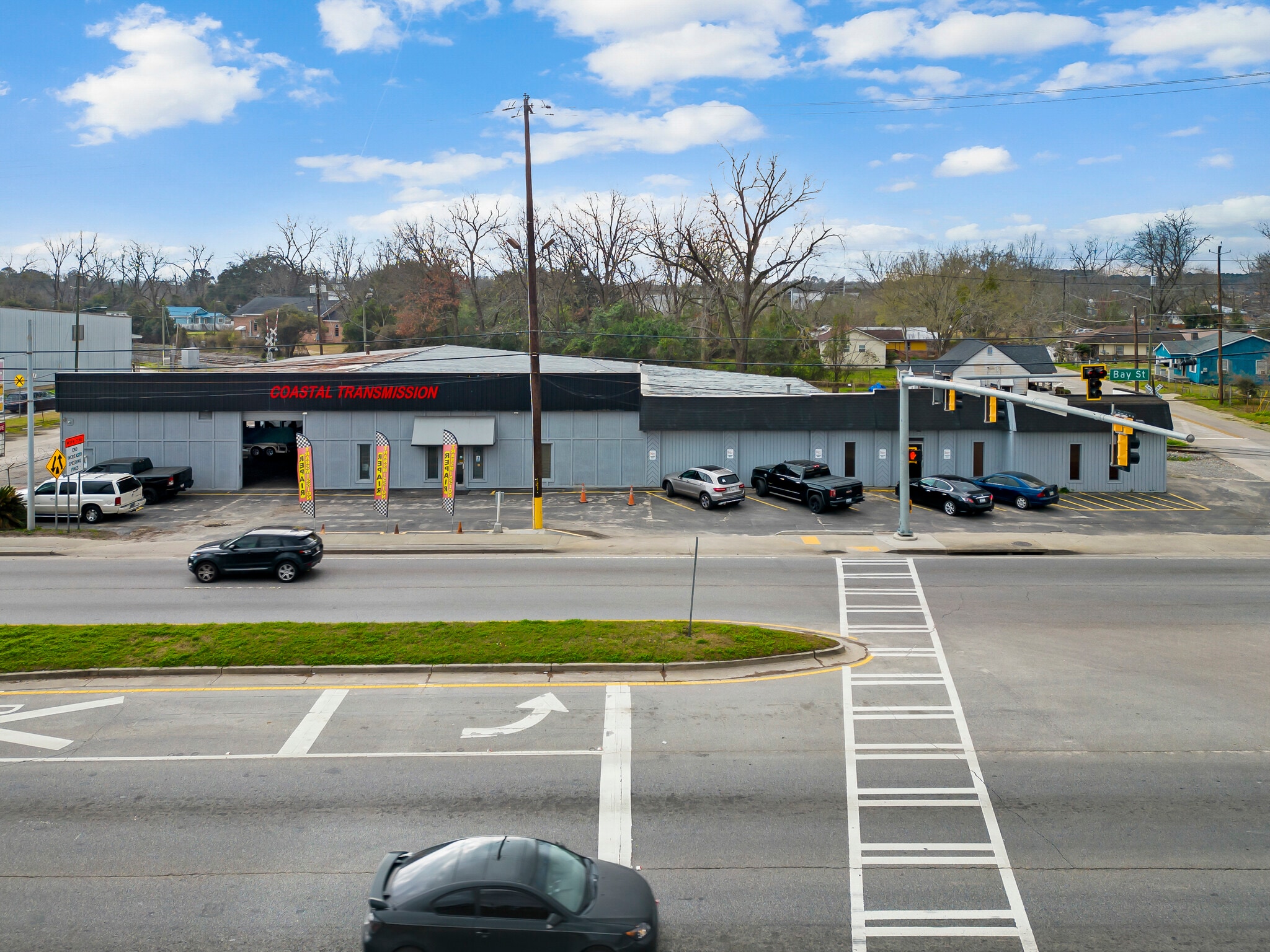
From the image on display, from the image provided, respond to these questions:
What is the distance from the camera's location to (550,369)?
43406mm

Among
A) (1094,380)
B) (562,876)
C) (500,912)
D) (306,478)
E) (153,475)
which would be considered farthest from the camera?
(153,475)

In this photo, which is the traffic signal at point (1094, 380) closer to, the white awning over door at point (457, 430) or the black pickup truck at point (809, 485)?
the black pickup truck at point (809, 485)

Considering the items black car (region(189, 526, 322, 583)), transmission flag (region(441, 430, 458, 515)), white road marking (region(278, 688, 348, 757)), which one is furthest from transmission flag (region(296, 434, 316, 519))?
white road marking (region(278, 688, 348, 757))

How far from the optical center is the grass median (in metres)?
15.4

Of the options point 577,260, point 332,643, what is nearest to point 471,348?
point 577,260

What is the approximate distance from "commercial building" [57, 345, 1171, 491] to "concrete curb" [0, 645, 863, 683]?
2239 centimetres

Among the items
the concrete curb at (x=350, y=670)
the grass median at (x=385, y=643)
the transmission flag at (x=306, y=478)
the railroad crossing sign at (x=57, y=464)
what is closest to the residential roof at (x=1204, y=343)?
the transmission flag at (x=306, y=478)

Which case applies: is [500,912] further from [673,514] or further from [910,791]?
[673,514]

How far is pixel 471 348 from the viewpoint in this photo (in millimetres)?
53375

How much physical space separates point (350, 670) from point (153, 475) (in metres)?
24.4

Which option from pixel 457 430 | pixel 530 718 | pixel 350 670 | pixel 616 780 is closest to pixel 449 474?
pixel 457 430

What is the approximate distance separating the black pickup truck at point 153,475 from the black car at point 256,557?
1363 centimetres

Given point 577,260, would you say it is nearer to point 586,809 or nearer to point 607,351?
point 607,351

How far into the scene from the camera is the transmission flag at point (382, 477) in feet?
103
